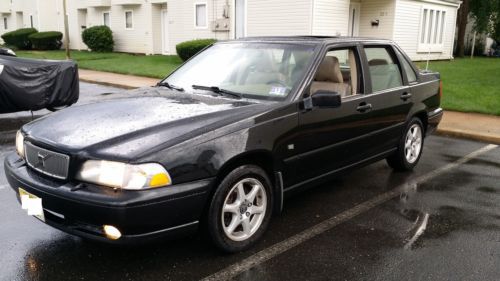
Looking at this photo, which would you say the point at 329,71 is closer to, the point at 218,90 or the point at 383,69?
the point at 383,69

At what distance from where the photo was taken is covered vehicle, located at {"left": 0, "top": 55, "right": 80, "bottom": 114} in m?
8.25

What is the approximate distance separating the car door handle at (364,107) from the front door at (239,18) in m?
15.9

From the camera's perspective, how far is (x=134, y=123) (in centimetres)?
338

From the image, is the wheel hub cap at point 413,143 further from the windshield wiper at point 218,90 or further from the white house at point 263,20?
the white house at point 263,20

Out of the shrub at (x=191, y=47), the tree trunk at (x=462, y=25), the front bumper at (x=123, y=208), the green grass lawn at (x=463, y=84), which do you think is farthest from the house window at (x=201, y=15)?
the front bumper at (x=123, y=208)

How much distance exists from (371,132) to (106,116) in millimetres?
2655

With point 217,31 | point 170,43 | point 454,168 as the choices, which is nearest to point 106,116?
point 454,168

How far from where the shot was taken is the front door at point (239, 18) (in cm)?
2008

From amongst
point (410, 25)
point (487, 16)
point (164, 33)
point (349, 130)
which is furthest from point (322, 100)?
point (487, 16)

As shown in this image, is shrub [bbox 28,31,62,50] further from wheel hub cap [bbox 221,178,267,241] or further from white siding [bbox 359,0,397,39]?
wheel hub cap [bbox 221,178,267,241]

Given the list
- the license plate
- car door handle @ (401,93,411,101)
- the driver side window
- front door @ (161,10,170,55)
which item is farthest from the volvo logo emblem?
front door @ (161,10,170,55)

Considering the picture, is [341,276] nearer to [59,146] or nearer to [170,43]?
[59,146]

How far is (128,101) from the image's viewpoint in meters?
4.05

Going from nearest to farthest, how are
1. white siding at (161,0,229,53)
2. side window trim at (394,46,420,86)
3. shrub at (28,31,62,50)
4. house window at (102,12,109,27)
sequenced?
side window trim at (394,46,420,86) < white siding at (161,0,229,53) < house window at (102,12,109,27) < shrub at (28,31,62,50)
